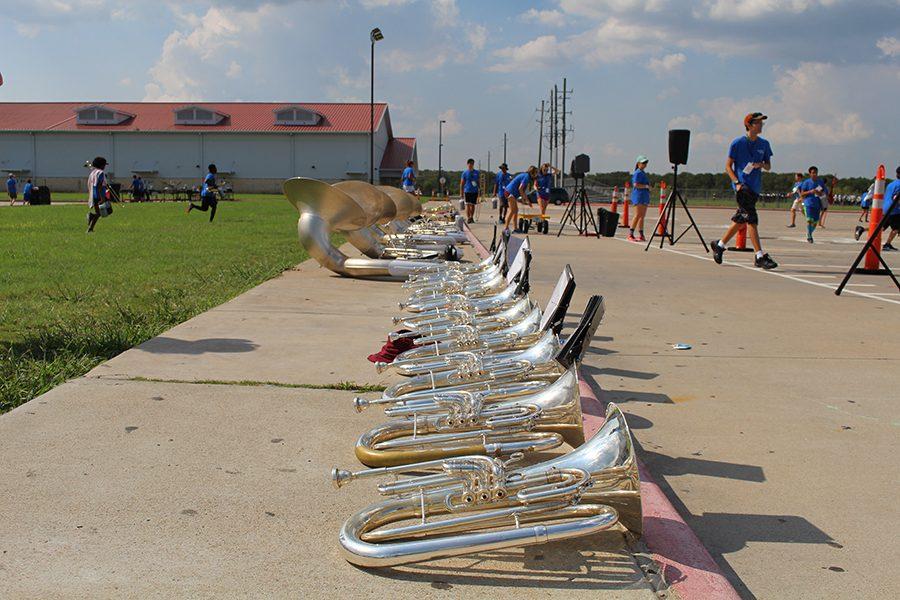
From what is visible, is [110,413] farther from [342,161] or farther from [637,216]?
[342,161]

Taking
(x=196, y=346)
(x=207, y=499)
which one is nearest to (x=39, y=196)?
(x=196, y=346)

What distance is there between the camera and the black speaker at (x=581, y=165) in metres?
21.4

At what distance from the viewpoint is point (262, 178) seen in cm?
7062

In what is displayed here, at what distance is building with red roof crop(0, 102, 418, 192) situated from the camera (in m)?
69.5

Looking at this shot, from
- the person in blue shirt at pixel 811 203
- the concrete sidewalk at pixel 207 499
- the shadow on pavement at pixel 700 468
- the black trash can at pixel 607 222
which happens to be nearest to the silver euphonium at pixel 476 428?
the concrete sidewalk at pixel 207 499

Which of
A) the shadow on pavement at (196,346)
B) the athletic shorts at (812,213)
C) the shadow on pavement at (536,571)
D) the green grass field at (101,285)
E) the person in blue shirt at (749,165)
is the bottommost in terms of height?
the shadow on pavement at (536,571)

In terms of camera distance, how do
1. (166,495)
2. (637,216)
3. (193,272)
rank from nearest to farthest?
(166,495)
(193,272)
(637,216)

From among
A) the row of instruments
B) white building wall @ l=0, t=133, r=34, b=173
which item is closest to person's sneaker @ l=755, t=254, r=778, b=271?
the row of instruments

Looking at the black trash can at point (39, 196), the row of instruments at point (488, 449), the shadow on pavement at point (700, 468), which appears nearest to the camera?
the row of instruments at point (488, 449)

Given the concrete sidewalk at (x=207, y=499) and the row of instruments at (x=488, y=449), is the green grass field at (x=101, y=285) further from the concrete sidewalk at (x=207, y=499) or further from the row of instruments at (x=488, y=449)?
the row of instruments at (x=488, y=449)

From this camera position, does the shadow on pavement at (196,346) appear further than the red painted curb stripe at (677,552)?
Yes

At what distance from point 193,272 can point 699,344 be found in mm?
6610

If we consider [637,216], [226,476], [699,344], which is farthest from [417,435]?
[637,216]

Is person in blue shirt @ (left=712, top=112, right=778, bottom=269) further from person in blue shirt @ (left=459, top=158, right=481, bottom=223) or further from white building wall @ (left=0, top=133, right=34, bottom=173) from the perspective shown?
white building wall @ (left=0, top=133, right=34, bottom=173)
